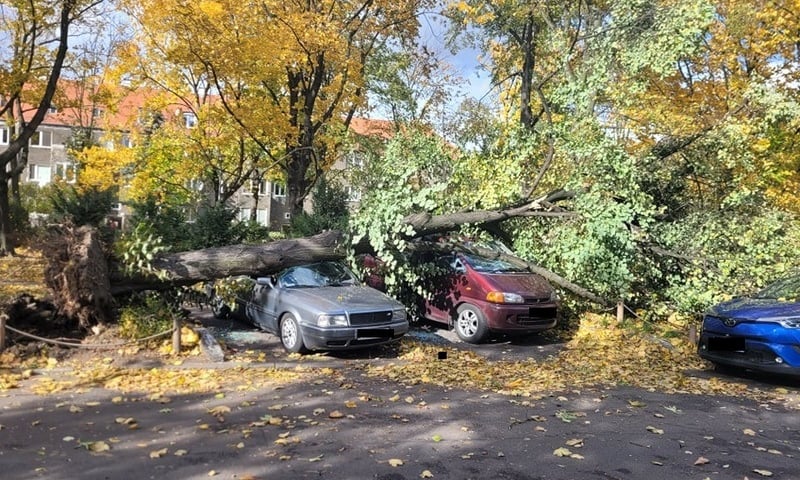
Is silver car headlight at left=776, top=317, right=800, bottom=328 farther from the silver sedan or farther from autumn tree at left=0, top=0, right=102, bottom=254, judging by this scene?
autumn tree at left=0, top=0, right=102, bottom=254

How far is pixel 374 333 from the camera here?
28.2 feet

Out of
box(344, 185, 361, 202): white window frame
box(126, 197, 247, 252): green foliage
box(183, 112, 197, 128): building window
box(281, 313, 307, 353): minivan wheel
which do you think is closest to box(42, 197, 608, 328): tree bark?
box(281, 313, 307, 353): minivan wheel

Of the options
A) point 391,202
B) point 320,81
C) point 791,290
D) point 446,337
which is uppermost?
point 320,81

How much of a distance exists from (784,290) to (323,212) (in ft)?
36.8

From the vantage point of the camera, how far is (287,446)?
4832mm

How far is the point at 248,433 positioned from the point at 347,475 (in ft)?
4.15

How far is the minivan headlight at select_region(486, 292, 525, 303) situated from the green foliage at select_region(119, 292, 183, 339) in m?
5.15

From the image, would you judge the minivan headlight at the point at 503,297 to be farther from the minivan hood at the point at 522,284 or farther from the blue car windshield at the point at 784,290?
the blue car windshield at the point at 784,290

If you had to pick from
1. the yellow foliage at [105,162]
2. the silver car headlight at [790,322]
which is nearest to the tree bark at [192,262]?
the silver car headlight at [790,322]

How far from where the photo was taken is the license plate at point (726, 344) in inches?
312

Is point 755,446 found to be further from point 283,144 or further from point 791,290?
point 283,144

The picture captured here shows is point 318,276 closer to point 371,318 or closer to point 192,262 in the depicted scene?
point 371,318

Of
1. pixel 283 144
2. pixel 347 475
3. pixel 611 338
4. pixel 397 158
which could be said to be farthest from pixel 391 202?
pixel 283 144

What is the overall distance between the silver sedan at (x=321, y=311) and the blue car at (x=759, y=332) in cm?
453
